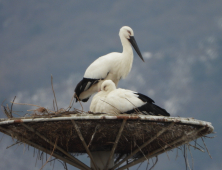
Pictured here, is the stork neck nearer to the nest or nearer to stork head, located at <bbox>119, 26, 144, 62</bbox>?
stork head, located at <bbox>119, 26, 144, 62</bbox>

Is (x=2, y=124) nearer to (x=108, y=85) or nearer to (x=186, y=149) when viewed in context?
(x=108, y=85)

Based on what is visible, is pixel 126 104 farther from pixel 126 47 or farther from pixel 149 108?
pixel 126 47

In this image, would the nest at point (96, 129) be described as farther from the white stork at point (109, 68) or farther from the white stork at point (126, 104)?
the white stork at point (109, 68)

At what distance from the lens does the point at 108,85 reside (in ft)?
24.5

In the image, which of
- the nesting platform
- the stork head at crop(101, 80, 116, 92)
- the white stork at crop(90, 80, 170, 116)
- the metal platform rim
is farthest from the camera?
the stork head at crop(101, 80, 116, 92)

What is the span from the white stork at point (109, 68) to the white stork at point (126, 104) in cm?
189

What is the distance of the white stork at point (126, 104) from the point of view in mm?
6629

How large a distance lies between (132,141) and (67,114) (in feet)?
4.43

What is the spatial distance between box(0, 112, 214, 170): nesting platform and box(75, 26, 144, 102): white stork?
2204 mm

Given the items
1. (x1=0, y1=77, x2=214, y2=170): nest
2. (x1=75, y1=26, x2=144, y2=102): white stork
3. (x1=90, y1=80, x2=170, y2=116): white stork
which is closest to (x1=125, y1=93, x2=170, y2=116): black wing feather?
(x1=90, y1=80, x2=170, y2=116): white stork

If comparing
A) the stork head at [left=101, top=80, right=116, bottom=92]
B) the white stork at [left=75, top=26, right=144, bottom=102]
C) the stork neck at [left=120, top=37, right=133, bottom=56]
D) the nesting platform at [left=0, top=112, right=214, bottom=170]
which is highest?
the stork neck at [left=120, top=37, right=133, bottom=56]

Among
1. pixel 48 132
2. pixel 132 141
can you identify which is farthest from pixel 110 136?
pixel 48 132

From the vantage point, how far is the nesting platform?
5.71 metres

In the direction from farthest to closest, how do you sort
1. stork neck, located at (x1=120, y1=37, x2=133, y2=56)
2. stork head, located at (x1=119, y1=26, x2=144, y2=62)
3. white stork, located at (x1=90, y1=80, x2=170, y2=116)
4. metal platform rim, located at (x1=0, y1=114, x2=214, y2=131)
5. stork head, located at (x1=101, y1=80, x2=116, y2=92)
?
stork head, located at (x1=119, y1=26, x2=144, y2=62) → stork neck, located at (x1=120, y1=37, x2=133, y2=56) → stork head, located at (x1=101, y1=80, x2=116, y2=92) → white stork, located at (x1=90, y1=80, x2=170, y2=116) → metal platform rim, located at (x1=0, y1=114, x2=214, y2=131)
